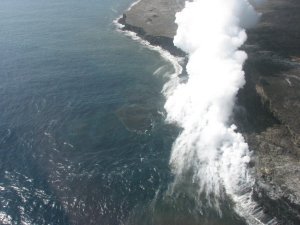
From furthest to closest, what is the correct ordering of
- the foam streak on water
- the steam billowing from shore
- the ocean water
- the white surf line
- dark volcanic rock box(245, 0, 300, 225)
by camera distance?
the white surf line → the steam billowing from shore → the foam streak on water → the ocean water → dark volcanic rock box(245, 0, 300, 225)

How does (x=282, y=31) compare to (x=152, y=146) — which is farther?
(x=282, y=31)

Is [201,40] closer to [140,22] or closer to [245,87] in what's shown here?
[245,87]

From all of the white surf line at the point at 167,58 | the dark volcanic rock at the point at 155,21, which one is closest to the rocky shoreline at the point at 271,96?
the dark volcanic rock at the point at 155,21

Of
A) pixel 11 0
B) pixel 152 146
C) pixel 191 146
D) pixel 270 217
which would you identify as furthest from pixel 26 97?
pixel 11 0

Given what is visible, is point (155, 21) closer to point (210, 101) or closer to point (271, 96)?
point (210, 101)

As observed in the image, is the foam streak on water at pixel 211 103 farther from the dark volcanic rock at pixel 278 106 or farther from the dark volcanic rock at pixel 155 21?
the dark volcanic rock at pixel 155 21

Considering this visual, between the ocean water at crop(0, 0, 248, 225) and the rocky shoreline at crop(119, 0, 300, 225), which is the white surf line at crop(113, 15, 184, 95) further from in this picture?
the ocean water at crop(0, 0, 248, 225)

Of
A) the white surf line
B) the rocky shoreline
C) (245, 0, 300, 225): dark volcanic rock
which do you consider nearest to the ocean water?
the white surf line
